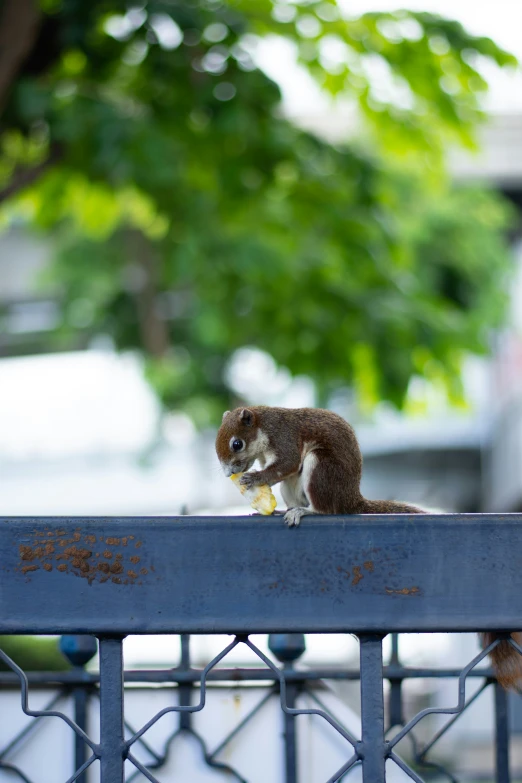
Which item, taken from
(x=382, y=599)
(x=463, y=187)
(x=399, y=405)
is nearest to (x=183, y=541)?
(x=382, y=599)

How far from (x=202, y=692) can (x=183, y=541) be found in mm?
191

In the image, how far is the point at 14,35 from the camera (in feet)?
16.1

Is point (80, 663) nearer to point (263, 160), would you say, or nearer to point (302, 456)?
point (302, 456)

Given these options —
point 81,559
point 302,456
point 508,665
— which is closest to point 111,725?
point 81,559

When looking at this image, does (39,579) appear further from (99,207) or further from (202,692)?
(99,207)

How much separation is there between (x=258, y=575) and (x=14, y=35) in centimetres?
429

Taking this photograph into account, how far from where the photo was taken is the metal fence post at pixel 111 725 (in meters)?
1.26

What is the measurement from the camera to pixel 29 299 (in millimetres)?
16375

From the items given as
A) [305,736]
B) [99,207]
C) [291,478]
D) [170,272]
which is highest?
[99,207]

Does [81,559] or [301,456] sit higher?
[301,456]

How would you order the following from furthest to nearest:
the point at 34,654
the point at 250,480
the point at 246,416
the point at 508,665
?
1. the point at 34,654
2. the point at 246,416
3. the point at 250,480
4. the point at 508,665

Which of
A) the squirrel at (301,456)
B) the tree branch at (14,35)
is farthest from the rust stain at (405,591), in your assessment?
the tree branch at (14,35)

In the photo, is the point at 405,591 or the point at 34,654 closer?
the point at 405,591

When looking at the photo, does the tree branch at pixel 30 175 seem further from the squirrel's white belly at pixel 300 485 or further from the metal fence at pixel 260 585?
the metal fence at pixel 260 585
